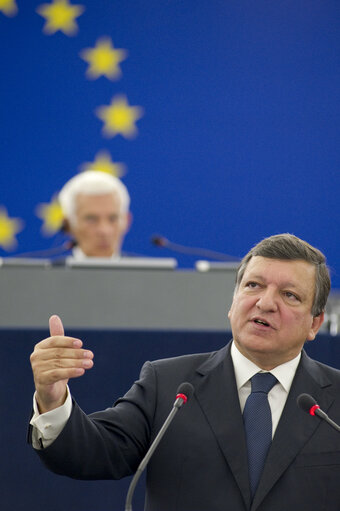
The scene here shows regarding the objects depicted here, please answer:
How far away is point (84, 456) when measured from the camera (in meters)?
2.06

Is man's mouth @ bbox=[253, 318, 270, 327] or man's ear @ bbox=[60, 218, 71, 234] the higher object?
man's ear @ bbox=[60, 218, 71, 234]

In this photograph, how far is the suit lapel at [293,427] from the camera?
211 centimetres

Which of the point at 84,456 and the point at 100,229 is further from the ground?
the point at 100,229

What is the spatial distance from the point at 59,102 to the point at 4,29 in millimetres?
580

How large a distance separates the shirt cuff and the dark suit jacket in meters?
0.01

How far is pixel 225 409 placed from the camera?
7.29ft

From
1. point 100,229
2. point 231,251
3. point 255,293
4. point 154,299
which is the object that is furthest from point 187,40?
point 255,293

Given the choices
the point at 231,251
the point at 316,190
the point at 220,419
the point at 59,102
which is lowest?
the point at 220,419

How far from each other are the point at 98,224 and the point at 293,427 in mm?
2516

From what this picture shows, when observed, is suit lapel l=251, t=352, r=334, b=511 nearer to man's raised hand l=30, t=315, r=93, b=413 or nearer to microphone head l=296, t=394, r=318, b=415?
microphone head l=296, t=394, r=318, b=415

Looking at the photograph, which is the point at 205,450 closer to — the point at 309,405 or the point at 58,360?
the point at 309,405

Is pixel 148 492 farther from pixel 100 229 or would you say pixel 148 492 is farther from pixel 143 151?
pixel 143 151

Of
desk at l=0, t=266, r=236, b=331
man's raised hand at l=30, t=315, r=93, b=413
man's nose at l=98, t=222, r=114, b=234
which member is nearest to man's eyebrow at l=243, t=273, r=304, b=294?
man's raised hand at l=30, t=315, r=93, b=413

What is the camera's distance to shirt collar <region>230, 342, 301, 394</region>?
229 centimetres
